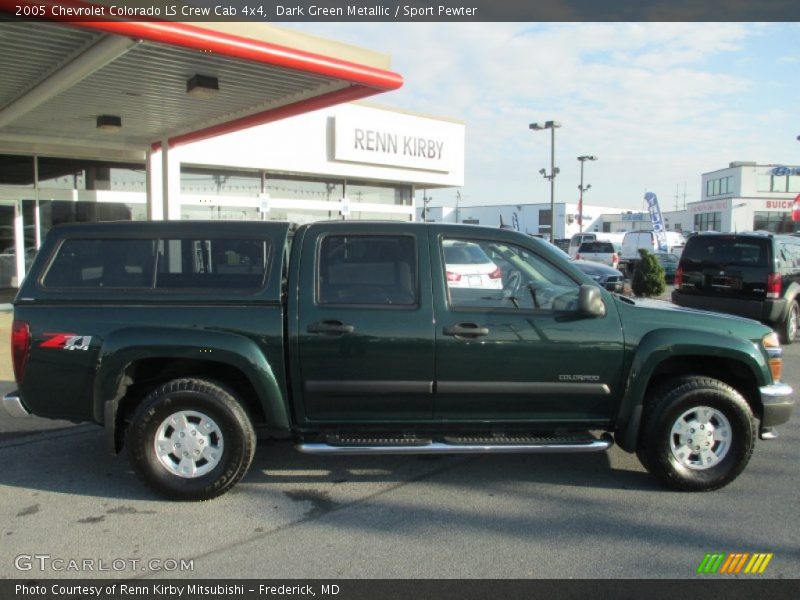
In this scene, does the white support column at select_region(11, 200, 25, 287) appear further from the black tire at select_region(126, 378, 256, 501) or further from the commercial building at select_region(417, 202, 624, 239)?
the commercial building at select_region(417, 202, 624, 239)

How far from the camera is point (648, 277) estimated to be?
16.0m

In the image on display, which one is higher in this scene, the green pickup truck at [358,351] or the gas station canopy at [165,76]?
the gas station canopy at [165,76]

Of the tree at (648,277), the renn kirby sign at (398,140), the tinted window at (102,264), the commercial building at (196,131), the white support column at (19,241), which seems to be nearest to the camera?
the tinted window at (102,264)

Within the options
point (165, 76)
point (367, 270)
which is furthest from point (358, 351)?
point (165, 76)

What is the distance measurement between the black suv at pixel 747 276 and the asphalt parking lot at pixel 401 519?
18.4 feet

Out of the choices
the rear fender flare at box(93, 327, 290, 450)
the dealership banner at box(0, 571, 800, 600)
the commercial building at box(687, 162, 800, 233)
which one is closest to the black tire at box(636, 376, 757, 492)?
the dealership banner at box(0, 571, 800, 600)

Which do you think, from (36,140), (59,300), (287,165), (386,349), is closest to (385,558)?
(386,349)

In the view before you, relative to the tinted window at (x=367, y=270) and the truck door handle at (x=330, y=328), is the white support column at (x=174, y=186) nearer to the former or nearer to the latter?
the tinted window at (x=367, y=270)

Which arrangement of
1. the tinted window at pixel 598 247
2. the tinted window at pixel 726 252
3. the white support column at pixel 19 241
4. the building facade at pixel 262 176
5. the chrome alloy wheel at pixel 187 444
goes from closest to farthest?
the chrome alloy wheel at pixel 187 444
the tinted window at pixel 726 252
the white support column at pixel 19 241
the building facade at pixel 262 176
the tinted window at pixel 598 247

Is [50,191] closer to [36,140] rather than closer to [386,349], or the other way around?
[36,140]

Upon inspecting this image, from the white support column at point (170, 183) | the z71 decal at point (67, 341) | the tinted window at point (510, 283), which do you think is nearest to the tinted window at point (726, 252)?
the tinted window at point (510, 283)

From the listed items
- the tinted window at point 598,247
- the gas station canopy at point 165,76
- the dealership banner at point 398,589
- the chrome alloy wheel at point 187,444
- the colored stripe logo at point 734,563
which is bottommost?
the dealership banner at point 398,589

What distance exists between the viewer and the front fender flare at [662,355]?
4.25 meters

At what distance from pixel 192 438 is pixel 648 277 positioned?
1403 centimetres
